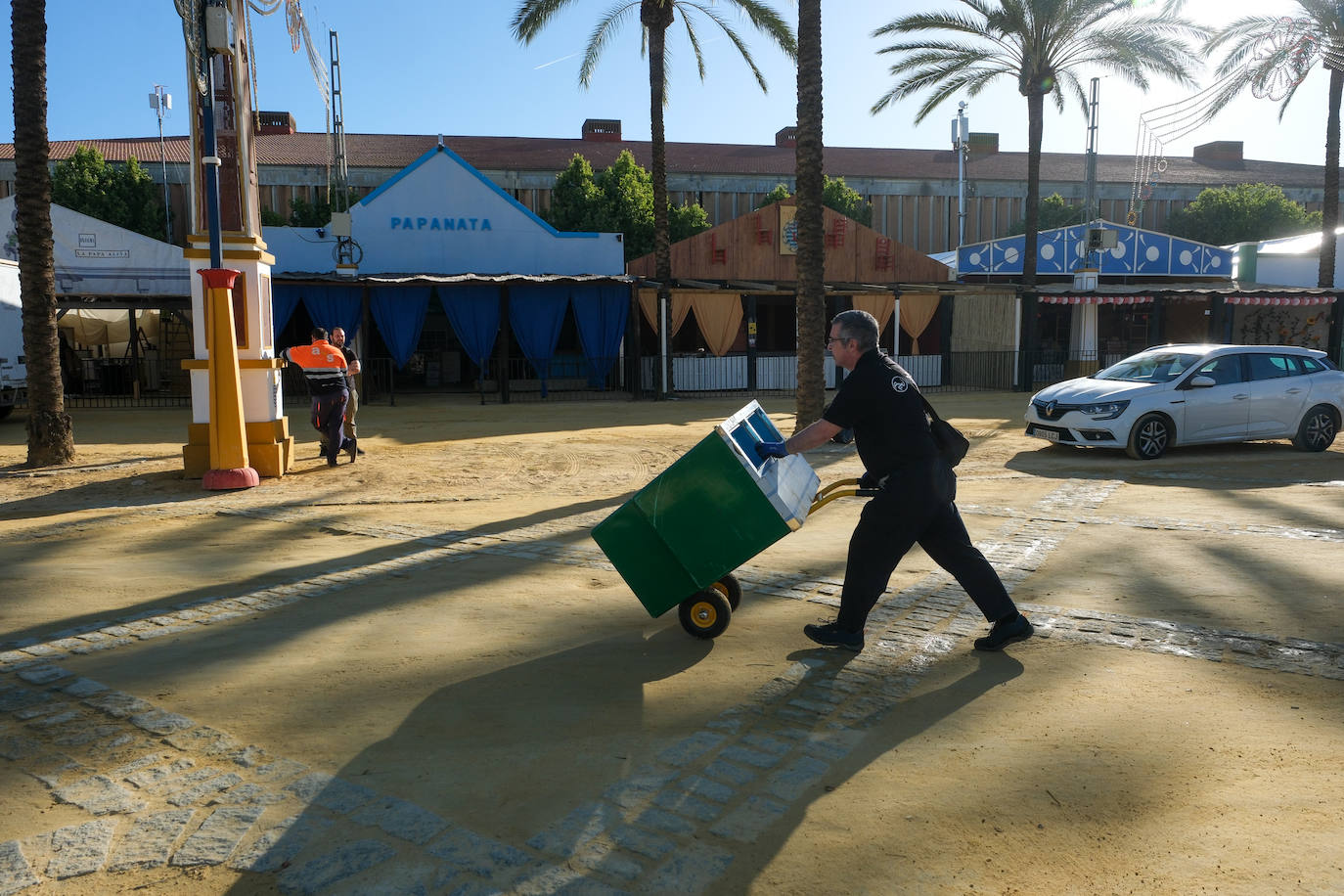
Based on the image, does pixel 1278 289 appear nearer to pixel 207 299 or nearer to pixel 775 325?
pixel 775 325

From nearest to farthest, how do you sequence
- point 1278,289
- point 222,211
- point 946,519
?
1. point 946,519
2. point 222,211
3. point 1278,289

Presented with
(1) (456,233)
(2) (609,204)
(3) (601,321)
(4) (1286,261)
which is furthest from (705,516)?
(4) (1286,261)

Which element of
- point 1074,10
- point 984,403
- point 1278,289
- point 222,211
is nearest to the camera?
point 222,211

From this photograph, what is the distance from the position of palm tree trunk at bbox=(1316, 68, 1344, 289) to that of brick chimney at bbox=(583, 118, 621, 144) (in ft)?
95.5

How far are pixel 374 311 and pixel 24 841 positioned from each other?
18730 millimetres

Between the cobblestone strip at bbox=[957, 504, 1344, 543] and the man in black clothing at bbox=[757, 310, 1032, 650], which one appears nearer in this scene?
the man in black clothing at bbox=[757, 310, 1032, 650]

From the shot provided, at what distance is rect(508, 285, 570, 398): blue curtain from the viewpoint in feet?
70.1

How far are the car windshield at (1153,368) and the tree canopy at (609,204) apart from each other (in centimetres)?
1886

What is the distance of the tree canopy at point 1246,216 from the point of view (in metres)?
38.1

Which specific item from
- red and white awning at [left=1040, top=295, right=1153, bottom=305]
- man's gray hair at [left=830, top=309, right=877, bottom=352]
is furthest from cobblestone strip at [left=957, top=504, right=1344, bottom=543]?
red and white awning at [left=1040, top=295, right=1153, bottom=305]

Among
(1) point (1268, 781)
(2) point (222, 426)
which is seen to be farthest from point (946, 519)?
(2) point (222, 426)

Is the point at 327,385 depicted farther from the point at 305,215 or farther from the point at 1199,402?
the point at 305,215

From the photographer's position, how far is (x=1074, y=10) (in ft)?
72.0

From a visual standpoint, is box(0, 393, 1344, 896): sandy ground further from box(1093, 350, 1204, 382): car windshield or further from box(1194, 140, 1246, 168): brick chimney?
box(1194, 140, 1246, 168): brick chimney
